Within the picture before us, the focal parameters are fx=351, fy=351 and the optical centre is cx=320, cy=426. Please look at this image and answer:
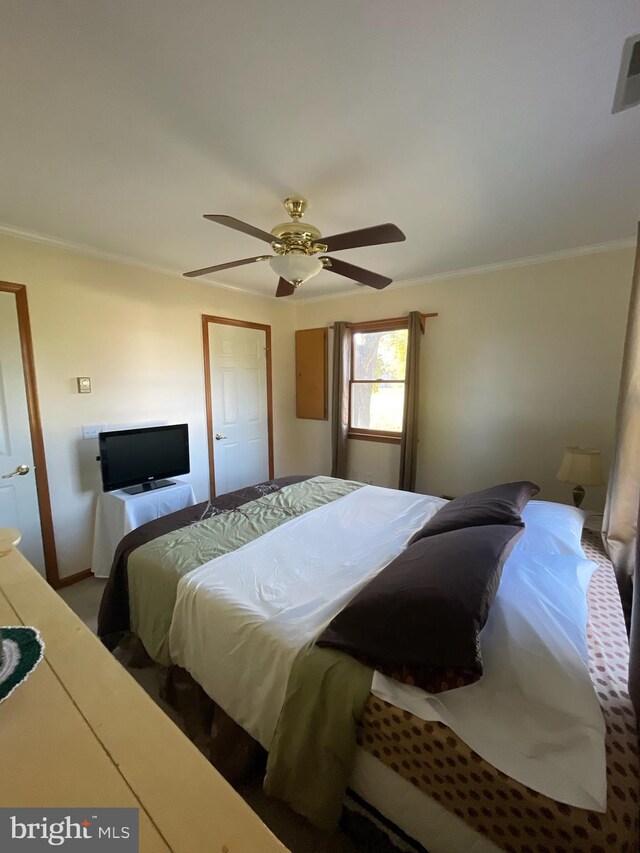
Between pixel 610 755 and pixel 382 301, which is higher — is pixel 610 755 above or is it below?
below

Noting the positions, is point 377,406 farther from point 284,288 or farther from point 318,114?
point 318,114

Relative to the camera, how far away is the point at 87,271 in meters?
2.68

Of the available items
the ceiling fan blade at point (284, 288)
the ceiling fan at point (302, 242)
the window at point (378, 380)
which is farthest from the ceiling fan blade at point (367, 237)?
the window at point (378, 380)

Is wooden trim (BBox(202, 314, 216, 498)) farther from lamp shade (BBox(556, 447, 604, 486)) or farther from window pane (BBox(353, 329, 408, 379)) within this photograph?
lamp shade (BBox(556, 447, 604, 486))

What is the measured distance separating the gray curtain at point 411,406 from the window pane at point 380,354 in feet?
0.66

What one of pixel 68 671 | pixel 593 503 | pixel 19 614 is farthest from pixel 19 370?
pixel 593 503

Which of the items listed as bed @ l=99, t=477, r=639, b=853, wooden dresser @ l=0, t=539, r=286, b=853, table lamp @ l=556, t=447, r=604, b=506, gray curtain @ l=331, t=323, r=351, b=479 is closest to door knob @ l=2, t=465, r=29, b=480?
bed @ l=99, t=477, r=639, b=853

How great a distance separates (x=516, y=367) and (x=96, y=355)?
3456 millimetres

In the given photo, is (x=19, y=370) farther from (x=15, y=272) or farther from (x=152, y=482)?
(x=152, y=482)

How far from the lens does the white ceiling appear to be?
3.30 ft

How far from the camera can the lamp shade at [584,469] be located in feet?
7.75

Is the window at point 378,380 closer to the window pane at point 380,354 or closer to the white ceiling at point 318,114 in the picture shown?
the window pane at point 380,354

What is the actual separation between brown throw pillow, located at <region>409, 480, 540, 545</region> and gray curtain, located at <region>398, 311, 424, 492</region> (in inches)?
60.6

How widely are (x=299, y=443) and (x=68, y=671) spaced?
12.9ft
